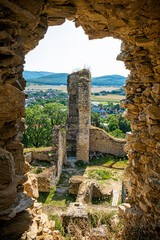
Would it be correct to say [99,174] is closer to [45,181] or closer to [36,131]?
[45,181]

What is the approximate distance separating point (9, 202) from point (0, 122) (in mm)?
1175

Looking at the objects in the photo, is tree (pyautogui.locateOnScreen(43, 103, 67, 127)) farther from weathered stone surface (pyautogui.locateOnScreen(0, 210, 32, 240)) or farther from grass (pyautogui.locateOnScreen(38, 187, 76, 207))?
weathered stone surface (pyautogui.locateOnScreen(0, 210, 32, 240))

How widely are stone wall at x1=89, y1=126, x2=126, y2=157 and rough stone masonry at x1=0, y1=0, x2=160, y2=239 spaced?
12.3 metres

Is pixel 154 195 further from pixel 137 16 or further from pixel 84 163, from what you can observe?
pixel 84 163

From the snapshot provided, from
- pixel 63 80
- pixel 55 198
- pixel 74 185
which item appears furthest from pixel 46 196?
pixel 63 80

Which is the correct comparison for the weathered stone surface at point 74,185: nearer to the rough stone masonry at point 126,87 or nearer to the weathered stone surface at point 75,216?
the weathered stone surface at point 75,216

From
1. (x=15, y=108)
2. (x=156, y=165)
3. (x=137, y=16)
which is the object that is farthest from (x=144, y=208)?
(x=137, y=16)

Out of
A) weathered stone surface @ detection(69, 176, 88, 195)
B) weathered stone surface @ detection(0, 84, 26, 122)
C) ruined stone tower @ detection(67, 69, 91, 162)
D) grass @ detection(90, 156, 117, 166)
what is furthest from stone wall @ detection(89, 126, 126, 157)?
weathered stone surface @ detection(0, 84, 26, 122)

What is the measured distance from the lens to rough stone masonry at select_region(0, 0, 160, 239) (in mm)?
2535

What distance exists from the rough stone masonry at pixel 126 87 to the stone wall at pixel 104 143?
485 inches

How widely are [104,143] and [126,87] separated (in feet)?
42.7

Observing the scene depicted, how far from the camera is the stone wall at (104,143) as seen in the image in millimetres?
16688

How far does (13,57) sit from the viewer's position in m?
2.55

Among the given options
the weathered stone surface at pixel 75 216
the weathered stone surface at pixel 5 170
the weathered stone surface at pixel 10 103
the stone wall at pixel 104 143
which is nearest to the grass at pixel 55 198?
the weathered stone surface at pixel 75 216
